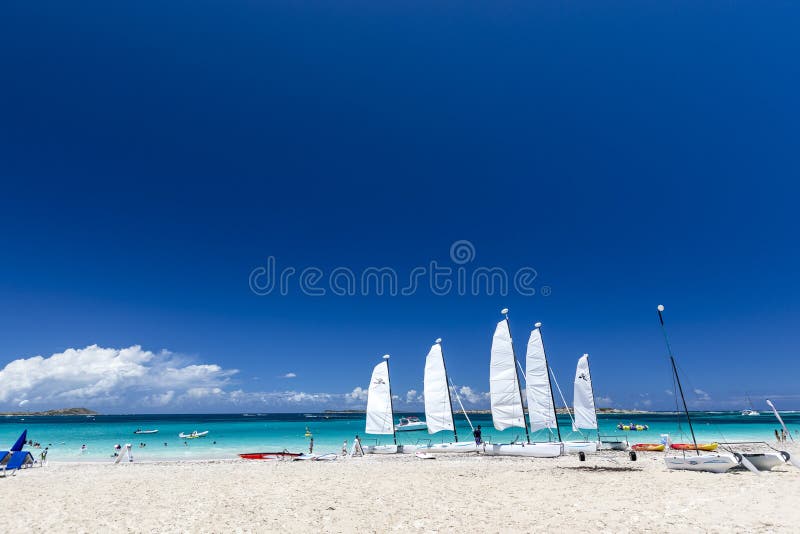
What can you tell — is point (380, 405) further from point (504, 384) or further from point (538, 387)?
point (538, 387)

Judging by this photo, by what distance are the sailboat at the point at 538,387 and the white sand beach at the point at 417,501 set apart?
8505 mm

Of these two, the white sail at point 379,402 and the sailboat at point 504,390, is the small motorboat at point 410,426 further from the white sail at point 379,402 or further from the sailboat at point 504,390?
the sailboat at point 504,390

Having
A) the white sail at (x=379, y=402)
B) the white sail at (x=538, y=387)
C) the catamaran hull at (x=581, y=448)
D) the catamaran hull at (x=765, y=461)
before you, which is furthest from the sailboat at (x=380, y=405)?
the catamaran hull at (x=765, y=461)

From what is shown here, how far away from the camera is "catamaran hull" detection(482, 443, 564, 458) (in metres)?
28.9

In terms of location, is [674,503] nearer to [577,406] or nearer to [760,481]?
[760,481]

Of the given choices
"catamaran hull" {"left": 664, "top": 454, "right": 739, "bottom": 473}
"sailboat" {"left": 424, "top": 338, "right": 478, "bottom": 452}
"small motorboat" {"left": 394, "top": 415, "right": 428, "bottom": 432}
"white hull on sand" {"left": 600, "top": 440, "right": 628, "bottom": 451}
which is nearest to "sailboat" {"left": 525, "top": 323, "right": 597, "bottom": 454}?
"white hull on sand" {"left": 600, "top": 440, "right": 628, "bottom": 451}

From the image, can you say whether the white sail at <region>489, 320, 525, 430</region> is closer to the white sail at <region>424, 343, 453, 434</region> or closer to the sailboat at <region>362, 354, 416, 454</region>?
the white sail at <region>424, 343, 453, 434</region>

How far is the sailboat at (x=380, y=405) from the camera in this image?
3553 cm

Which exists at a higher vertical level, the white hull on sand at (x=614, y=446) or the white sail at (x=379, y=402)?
the white sail at (x=379, y=402)

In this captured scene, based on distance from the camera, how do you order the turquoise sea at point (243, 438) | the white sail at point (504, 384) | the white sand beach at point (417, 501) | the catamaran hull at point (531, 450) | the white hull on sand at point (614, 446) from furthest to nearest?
the turquoise sea at point (243, 438) < the white hull on sand at point (614, 446) < the white sail at point (504, 384) < the catamaran hull at point (531, 450) < the white sand beach at point (417, 501)

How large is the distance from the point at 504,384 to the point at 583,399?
8277 millimetres

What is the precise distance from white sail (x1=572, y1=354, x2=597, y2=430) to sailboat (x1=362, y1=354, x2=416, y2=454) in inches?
557

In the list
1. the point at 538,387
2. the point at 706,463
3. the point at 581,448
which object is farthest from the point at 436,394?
the point at 706,463

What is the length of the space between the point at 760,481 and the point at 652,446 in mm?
18945
